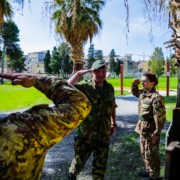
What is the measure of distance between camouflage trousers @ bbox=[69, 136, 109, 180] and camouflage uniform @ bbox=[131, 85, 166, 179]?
64cm

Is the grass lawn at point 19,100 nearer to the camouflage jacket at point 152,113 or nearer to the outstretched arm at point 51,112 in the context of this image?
the camouflage jacket at point 152,113

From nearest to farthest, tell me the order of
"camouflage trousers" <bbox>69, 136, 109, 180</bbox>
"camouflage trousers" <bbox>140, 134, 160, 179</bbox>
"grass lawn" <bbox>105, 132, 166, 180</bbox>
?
"camouflage trousers" <bbox>69, 136, 109, 180</bbox>, "camouflage trousers" <bbox>140, 134, 160, 179</bbox>, "grass lawn" <bbox>105, 132, 166, 180</bbox>

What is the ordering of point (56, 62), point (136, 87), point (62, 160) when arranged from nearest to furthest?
point (136, 87) → point (62, 160) → point (56, 62)

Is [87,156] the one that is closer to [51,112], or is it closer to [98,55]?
[51,112]

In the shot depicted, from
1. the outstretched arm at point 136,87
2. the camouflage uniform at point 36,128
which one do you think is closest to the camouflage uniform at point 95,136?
the outstretched arm at point 136,87

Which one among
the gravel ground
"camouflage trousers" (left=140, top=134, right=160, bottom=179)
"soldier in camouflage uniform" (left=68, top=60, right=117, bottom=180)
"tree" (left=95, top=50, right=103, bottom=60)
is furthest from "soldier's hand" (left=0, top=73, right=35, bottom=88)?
"tree" (left=95, top=50, right=103, bottom=60)

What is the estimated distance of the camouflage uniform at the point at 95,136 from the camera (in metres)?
2.34

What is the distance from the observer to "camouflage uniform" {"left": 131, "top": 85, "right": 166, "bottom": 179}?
2.38m

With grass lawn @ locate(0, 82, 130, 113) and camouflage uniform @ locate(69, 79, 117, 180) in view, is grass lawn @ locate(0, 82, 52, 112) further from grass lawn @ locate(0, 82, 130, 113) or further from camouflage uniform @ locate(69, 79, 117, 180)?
camouflage uniform @ locate(69, 79, 117, 180)

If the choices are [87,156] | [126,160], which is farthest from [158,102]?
[126,160]

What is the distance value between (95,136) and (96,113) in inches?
12.5

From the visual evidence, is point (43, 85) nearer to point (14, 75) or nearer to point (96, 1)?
point (14, 75)

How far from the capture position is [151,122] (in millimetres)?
2537

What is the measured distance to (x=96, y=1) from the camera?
9.53 m
